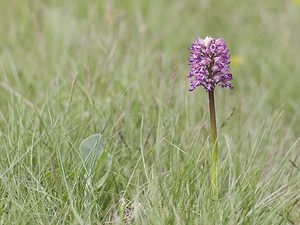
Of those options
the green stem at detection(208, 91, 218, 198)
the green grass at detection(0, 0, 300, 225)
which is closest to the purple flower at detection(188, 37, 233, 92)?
the green stem at detection(208, 91, 218, 198)

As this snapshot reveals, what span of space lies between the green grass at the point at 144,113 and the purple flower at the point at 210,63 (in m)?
0.32

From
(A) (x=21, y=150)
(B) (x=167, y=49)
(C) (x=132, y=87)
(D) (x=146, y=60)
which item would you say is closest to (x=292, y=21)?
(B) (x=167, y=49)

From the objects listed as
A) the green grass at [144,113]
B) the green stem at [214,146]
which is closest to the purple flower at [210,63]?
the green stem at [214,146]

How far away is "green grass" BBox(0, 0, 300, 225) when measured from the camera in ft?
8.29

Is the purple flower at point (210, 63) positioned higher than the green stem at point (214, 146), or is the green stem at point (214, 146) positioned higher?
the purple flower at point (210, 63)

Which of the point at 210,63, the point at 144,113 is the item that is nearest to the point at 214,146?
the point at 210,63

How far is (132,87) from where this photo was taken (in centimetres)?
377

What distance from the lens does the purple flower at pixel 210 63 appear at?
8.05 feet

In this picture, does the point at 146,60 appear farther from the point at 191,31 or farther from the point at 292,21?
the point at 292,21

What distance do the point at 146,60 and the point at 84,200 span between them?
184 centimetres

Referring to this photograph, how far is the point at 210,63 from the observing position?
8.08 feet

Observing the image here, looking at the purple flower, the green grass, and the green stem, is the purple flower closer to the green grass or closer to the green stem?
the green stem

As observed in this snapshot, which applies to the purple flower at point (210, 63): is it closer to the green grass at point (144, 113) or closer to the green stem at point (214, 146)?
the green stem at point (214, 146)

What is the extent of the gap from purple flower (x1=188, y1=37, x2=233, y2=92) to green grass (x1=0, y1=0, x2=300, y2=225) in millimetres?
319
